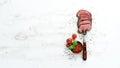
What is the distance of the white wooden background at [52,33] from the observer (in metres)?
0.99

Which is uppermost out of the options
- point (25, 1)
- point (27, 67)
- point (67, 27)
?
point (25, 1)

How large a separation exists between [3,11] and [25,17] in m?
0.10

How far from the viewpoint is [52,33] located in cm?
104

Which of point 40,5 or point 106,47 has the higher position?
point 40,5

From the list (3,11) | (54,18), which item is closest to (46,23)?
(54,18)

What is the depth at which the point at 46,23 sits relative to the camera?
1057mm

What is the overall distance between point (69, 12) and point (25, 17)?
18cm

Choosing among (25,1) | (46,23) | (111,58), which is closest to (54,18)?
(46,23)

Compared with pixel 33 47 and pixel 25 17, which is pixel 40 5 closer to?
pixel 25 17

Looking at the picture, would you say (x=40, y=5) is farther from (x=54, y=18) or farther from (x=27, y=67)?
(x=27, y=67)

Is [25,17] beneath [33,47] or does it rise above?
above

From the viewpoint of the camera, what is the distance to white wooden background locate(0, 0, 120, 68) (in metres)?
0.99

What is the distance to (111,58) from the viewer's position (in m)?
1.01

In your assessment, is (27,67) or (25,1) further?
(25,1)
